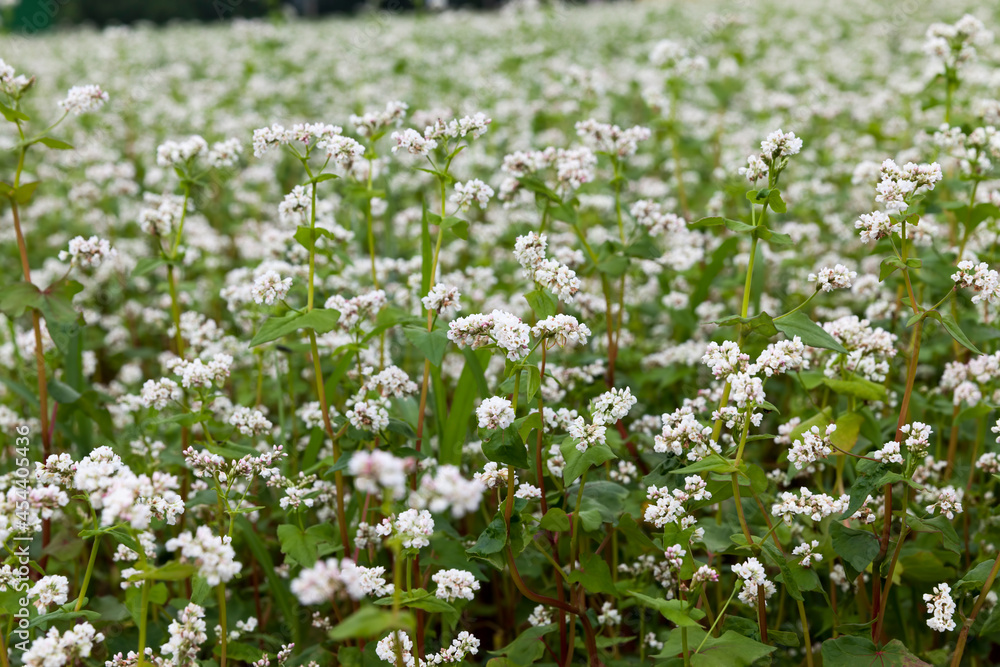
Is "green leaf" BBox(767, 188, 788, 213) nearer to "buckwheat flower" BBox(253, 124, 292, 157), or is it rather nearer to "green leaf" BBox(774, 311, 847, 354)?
"green leaf" BBox(774, 311, 847, 354)

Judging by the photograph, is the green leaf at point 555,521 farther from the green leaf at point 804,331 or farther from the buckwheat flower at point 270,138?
the buckwheat flower at point 270,138

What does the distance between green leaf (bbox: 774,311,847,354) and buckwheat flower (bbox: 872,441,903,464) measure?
0.32m

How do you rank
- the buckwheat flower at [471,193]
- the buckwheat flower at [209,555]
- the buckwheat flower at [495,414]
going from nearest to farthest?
the buckwheat flower at [209,555] < the buckwheat flower at [495,414] < the buckwheat flower at [471,193]

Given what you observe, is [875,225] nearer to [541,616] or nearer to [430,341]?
[430,341]

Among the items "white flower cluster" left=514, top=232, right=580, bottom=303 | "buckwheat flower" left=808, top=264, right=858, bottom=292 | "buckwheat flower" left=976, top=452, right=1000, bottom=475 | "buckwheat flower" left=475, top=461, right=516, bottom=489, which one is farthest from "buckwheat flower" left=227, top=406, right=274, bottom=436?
"buckwheat flower" left=976, top=452, right=1000, bottom=475

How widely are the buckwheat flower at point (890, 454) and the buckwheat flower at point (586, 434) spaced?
0.86 m

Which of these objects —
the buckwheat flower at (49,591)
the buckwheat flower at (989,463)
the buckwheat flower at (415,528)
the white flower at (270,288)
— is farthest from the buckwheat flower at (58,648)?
the buckwheat flower at (989,463)

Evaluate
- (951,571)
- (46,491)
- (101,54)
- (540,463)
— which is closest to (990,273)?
(951,571)

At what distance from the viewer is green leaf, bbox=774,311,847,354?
2.52 m

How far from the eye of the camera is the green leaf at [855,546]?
2.52m

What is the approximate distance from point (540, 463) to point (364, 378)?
2.93 ft

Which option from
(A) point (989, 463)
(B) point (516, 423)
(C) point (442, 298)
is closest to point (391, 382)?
(C) point (442, 298)

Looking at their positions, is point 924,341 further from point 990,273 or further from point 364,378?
point 364,378

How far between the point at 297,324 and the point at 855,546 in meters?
1.95
